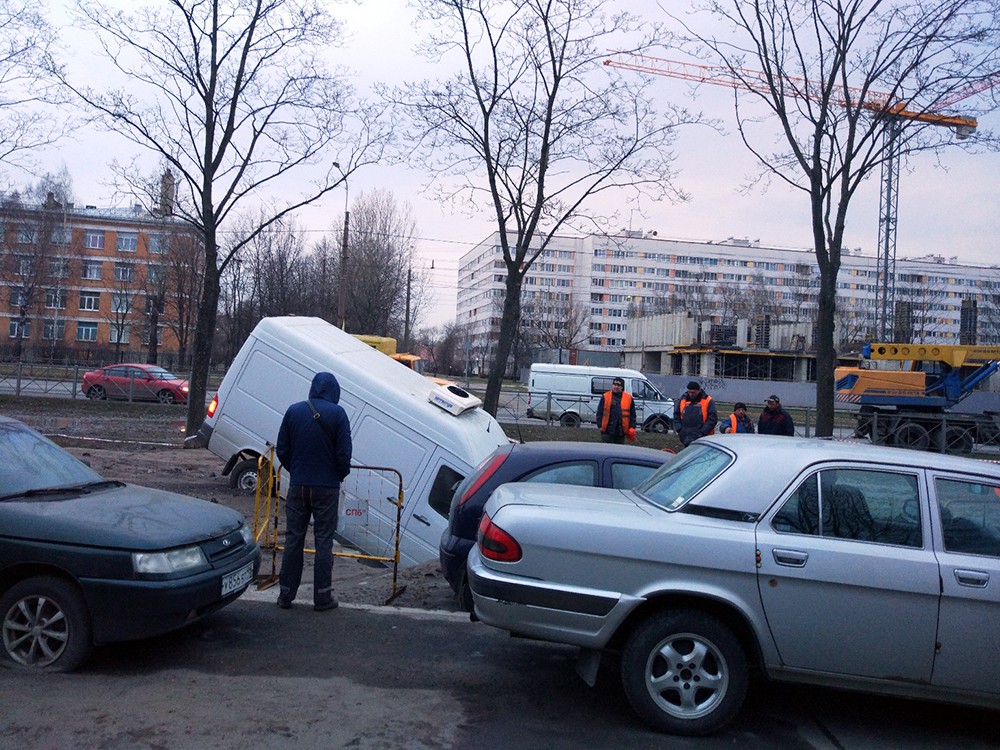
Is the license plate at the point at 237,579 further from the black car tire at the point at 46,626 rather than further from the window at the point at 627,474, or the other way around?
the window at the point at 627,474

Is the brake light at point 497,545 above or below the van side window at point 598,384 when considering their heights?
below

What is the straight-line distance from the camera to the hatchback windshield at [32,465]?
555 centimetres

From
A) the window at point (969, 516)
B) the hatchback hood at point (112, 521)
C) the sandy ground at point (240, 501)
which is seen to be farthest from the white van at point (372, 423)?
the window at point (969, 516)

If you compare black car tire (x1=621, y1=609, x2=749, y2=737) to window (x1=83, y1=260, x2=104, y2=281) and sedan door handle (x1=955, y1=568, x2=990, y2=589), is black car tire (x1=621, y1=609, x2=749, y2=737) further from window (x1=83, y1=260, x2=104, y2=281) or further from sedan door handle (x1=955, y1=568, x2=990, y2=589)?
window (x1=83, y1=260, x2=104, y2=281)

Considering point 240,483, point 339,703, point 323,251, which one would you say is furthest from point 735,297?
point 339,703

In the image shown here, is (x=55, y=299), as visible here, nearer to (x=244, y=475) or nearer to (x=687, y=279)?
(x=244, y=475)

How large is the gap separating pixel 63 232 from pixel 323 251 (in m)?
26.6

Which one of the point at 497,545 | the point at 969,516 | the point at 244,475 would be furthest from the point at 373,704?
the point at 244,475

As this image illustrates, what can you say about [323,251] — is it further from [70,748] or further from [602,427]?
[70,748]

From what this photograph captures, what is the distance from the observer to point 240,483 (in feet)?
37.9

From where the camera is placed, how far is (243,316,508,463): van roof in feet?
30.5

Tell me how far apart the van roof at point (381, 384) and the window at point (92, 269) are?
61589mm

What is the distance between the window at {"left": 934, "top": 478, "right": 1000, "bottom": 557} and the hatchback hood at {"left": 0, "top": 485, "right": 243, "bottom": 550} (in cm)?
450

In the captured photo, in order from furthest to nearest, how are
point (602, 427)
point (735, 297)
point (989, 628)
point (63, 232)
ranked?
1. point (735, 297)
2. point (63, 232)
3. point (602, 427)
4. point (989, 628)
